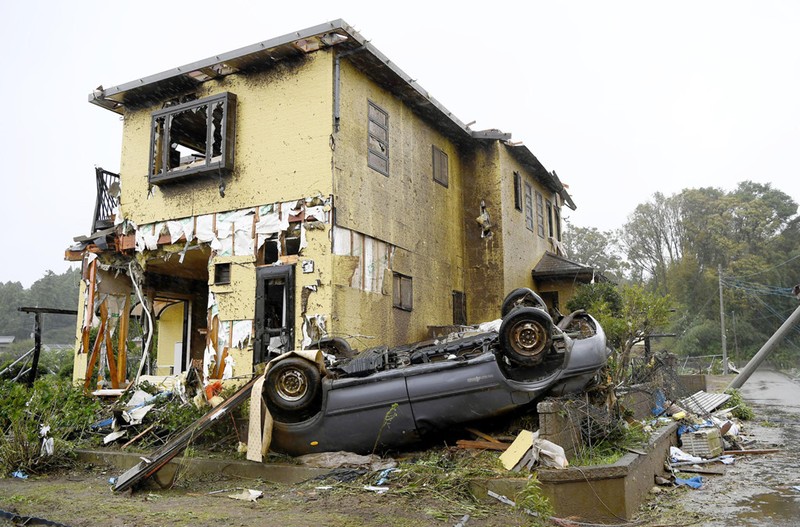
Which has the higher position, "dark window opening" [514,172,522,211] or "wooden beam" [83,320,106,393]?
"dark window opening" [514,172,522,211]

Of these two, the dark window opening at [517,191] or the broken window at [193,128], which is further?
the dark window opening at [517,191]

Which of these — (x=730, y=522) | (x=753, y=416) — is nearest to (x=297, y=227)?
(x=730, y=522)

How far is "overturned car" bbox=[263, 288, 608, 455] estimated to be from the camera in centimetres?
746

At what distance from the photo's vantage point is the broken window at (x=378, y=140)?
11734 mm

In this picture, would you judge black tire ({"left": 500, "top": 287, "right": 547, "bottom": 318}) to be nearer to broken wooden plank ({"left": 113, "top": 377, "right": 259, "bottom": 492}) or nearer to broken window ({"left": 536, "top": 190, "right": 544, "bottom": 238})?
broken wooden plank ({"left": 113, "top": 377, "right": 259, "bottom": 492})

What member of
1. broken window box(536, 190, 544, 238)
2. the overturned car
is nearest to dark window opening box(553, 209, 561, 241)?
broken window box(536, 190, 544, 238)

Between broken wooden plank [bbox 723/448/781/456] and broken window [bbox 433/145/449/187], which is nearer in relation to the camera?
broken wooden plank [bbox 723/448/781/456]

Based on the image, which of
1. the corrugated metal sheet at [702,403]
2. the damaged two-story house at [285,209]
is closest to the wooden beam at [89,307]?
the damaged two-story house at [285,209]

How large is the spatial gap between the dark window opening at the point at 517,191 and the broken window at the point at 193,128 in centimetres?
811

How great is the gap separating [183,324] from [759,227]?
153 ft

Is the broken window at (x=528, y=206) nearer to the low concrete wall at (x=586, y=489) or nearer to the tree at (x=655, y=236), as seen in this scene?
the low concrete wall at (x=586, y=489)

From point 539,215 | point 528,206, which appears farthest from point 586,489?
point 539,215

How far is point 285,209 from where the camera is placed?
10797 millimetres

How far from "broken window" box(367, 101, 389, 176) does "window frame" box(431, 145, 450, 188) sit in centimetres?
215
